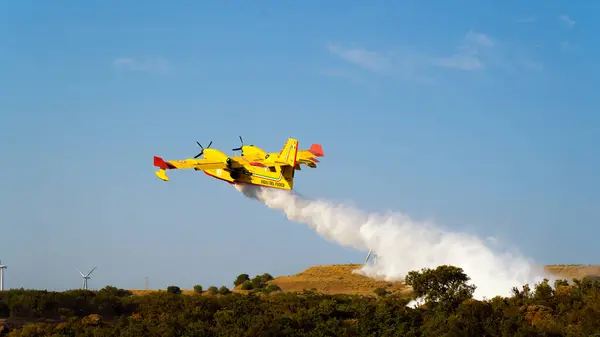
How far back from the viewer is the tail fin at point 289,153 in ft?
282

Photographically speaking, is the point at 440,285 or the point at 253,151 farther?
the point at 253,151

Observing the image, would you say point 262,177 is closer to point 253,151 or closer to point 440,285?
point 253,151

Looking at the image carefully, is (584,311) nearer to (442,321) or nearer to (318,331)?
(442,321)

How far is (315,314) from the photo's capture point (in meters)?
60.6

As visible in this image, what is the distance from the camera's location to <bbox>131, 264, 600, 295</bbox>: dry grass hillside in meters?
105

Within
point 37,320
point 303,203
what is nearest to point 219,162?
point 303,203

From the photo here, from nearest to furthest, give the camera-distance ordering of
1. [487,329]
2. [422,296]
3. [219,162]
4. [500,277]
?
[487,329] < [422,296] < [500,277] < [219,162]

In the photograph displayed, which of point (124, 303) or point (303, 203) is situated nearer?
point (124, 303)

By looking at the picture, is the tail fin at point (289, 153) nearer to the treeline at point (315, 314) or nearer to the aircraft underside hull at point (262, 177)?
the aircraft underside hull at point (262, 177)

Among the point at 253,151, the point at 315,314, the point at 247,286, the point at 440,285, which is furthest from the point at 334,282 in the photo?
the point at 315,314

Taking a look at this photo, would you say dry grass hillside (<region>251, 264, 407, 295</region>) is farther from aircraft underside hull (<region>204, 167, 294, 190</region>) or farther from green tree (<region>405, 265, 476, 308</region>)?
green tree (<region>405, 265, 476, 308</region>)

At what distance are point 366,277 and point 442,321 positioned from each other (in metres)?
59.4

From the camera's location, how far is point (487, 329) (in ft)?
180

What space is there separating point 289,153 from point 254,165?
3.87m
